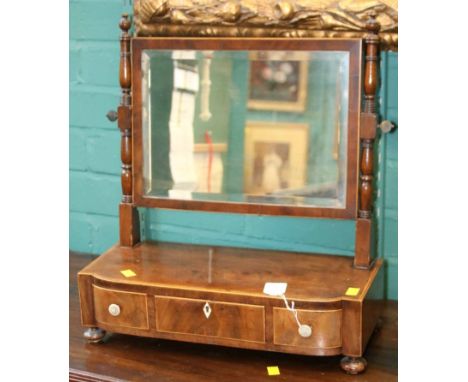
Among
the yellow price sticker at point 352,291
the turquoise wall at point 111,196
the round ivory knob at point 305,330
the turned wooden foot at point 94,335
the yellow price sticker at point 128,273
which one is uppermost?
the turquoise wall at point 111,196

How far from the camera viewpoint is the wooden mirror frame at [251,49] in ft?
3.93

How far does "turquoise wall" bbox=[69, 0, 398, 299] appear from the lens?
4.65ft

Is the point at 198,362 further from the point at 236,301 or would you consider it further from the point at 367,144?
the point at 367,144

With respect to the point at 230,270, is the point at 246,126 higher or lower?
higher

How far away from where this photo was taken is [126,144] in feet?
4.42

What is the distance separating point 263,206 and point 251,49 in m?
0.30

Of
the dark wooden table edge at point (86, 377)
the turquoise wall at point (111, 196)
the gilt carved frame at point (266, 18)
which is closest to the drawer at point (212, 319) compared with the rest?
the dark wooden table edge at point (86, 377)

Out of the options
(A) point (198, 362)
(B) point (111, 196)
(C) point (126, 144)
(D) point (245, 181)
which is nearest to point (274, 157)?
(D) point (245, 181)

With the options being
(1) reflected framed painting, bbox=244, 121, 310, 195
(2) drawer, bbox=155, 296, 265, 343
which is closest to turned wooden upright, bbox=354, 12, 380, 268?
(1) reflected framed painting, bbox=244, 121, 310, 195

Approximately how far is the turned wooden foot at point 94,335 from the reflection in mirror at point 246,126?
0.96 feet

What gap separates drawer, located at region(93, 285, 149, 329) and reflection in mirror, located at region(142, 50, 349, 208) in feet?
0.82

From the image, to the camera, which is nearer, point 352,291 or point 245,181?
point 352,291

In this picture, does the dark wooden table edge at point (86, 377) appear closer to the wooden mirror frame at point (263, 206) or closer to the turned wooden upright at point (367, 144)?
the wooden mirror frame at point (263, 206)
